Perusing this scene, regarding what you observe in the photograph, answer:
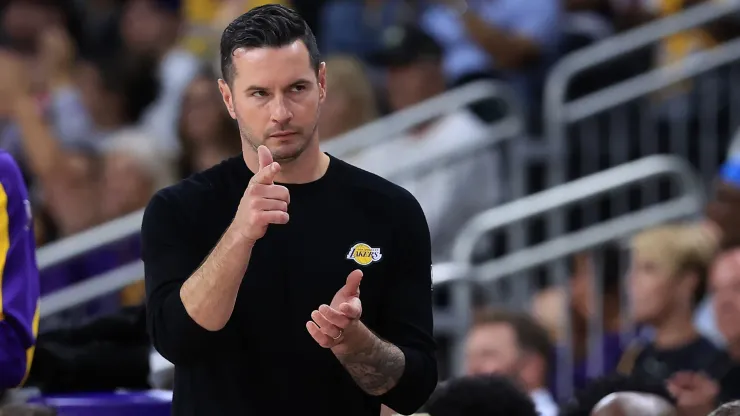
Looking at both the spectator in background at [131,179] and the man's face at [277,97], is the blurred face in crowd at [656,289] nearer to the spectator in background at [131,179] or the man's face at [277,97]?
the spectator in background at [131,179]

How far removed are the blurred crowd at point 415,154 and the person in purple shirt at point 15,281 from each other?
0.63 metres

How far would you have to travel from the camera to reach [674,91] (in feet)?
29.3

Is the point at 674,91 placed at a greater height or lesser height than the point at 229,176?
greater

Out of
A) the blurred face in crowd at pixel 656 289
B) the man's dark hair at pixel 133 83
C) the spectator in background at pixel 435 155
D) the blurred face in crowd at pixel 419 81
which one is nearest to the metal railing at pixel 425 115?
the spectator in background at pixel 435 155

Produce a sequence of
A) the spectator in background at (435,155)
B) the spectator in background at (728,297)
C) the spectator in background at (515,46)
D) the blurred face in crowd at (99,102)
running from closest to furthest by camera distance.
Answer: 1. the spectator in background at (728,297)
2. the spectator in background at (435,155)
3. the spectator in background at (515,46)
4. the blurred face in crowd at (99,102)

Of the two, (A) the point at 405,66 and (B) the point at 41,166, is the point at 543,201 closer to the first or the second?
(A) the point at 405,66

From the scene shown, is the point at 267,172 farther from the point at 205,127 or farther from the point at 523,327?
the point at 205,127

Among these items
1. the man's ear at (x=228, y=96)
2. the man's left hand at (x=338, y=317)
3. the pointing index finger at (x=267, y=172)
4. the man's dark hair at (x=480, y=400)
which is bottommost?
the man's left hand at (x=338, y=317)

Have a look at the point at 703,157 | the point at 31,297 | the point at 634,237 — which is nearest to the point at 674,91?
the point at 703,157

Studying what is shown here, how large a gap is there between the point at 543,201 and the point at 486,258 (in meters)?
0.57

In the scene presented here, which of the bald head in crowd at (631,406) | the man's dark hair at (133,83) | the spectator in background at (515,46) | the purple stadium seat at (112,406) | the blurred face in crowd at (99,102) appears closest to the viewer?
the purple stadium seat at (112,406)

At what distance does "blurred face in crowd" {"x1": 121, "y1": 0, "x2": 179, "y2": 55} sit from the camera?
1098 cm

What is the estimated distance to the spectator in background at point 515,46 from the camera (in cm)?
909

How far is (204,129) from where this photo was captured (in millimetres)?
8570
